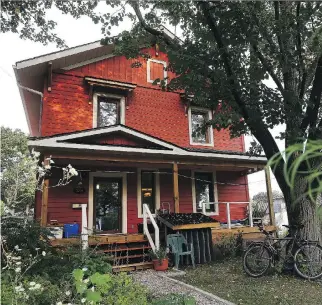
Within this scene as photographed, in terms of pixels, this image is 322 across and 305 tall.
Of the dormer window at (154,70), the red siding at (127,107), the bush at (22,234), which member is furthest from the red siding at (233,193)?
the bush at (22,234)

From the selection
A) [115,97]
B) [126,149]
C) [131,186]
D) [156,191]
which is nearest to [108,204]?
[131,186]

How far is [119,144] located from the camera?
991cm

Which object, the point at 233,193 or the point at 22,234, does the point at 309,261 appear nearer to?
the point at 22,234

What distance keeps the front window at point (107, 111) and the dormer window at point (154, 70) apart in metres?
1.92

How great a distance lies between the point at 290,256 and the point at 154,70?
939 cm

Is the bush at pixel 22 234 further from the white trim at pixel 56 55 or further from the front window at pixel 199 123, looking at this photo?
the front window at pixel 199 123

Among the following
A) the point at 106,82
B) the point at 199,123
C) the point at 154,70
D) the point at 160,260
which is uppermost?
the point at 154,70

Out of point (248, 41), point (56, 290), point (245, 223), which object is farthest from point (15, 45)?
point (245, 223)

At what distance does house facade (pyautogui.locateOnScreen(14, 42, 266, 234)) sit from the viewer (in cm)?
1040

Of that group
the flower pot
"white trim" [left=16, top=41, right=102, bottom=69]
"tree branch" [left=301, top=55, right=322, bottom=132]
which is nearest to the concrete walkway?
the flower pot

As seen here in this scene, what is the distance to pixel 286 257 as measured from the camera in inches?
290

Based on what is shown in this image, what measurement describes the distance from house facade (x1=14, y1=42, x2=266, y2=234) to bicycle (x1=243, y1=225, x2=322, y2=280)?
328 cm

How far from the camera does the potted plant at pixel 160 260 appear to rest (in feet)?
27.7

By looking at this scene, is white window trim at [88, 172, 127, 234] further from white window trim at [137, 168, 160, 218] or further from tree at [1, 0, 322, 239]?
tree at [1, 0, 322, 239]
